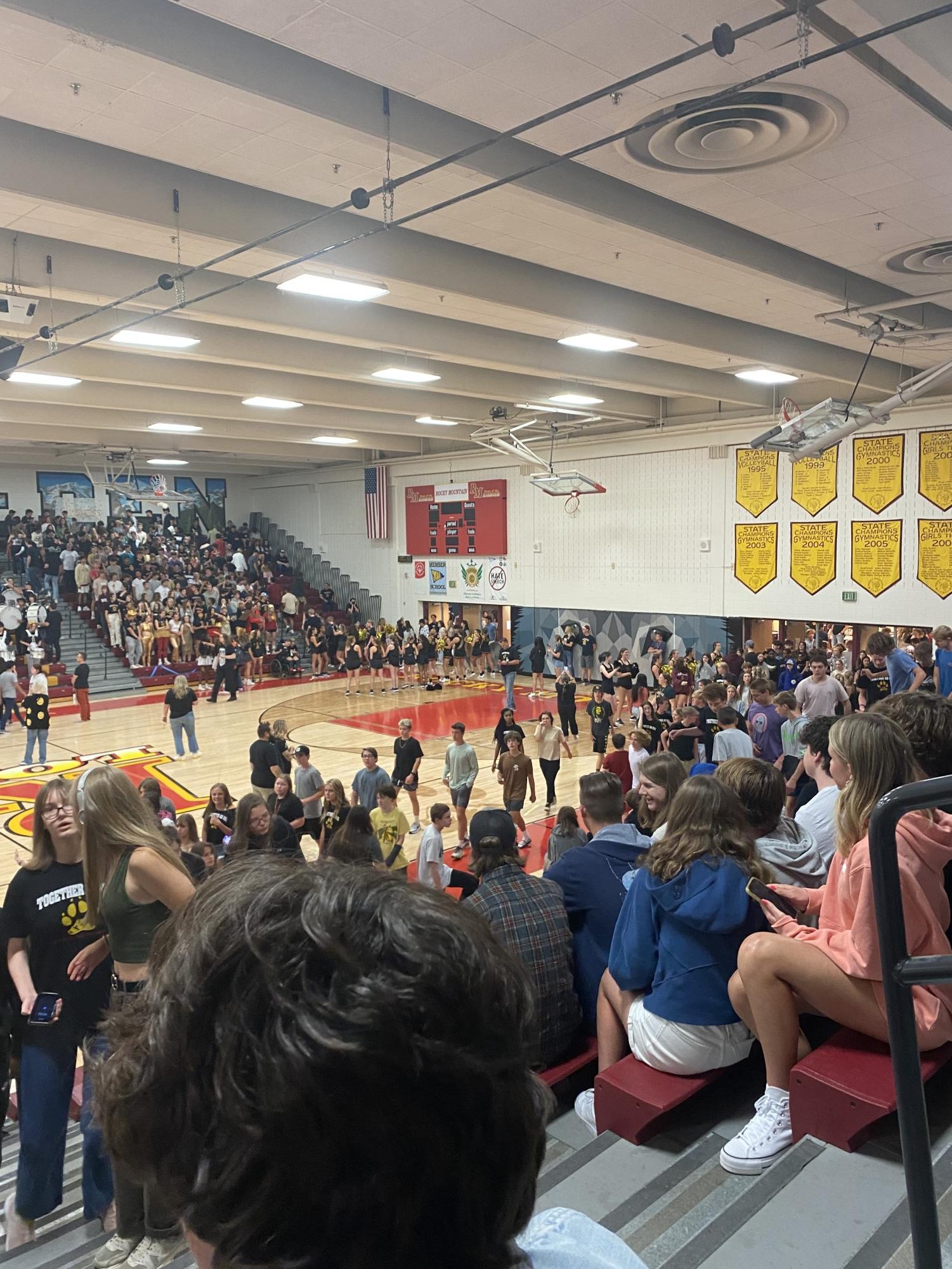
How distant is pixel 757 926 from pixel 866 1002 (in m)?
0.50

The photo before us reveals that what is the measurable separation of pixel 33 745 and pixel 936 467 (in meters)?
15.4

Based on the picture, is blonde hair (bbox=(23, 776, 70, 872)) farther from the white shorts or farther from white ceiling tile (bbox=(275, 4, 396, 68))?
white ceiling tile (bbox=(275, 4, 396, 68))

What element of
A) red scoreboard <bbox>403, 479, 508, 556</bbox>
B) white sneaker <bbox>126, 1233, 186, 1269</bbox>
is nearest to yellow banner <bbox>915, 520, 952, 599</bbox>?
red scoreboard <bbox>403, 479, 508, 556</bbox>

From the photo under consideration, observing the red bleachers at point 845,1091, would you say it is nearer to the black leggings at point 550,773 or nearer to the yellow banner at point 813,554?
the black leggings at point 550,773

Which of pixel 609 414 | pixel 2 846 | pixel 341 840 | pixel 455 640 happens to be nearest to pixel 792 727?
pixel 341 840

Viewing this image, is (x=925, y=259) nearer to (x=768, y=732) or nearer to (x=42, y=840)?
(x=768, y=732)

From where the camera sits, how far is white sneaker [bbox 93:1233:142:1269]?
8.40 ft

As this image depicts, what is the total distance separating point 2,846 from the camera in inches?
414

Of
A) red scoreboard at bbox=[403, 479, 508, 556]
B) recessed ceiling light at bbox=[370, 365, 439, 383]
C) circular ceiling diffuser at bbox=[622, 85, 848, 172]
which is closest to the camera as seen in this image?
circular ceiling diffuser at bbox=[622, 85, 848, 172]

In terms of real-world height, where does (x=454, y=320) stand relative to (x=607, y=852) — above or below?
above

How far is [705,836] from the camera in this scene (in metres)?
2.82

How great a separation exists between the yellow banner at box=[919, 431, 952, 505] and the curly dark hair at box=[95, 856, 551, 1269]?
1648 cm

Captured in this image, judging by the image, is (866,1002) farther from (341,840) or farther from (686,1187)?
(341,840)

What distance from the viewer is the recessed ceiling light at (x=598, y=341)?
33.8 feet
